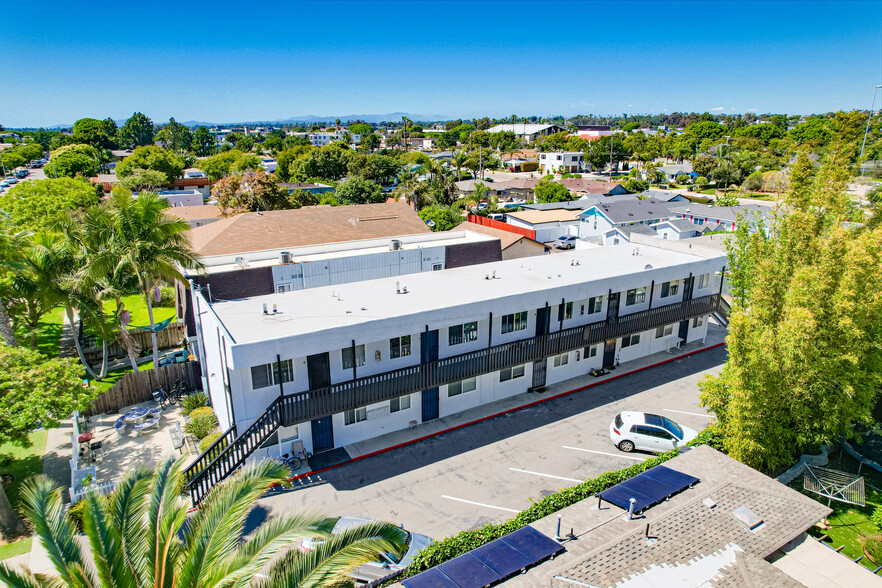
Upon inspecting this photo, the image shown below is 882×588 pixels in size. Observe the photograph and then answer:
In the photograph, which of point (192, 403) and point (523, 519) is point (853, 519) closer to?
point (523, 519)

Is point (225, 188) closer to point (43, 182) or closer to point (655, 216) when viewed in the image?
point (43, 182)

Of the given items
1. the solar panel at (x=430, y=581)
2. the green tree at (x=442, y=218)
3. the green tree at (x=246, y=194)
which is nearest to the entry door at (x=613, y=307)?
the solar panel at (x=430, y=581)

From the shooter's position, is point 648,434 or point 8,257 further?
point 8,257

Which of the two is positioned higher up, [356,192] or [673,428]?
[356,192]

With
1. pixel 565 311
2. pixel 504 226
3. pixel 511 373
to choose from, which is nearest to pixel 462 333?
pixel 511 373

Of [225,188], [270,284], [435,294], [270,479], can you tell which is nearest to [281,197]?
[225,188]

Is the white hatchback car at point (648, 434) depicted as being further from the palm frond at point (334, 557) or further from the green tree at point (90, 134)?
the green tree at point (90, 134)
